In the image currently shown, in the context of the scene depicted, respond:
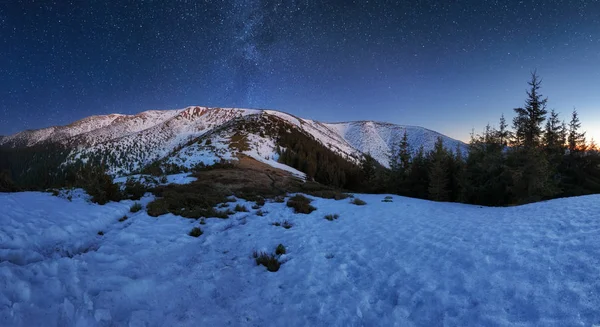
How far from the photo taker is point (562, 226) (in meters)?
Result: 6.23

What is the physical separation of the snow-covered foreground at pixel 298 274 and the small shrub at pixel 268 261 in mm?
146

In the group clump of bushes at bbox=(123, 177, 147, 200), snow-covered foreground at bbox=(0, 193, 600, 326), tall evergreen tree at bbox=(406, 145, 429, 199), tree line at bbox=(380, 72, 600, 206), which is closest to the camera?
snow-covered foreground at bbox=(0, 193, 600, 326)

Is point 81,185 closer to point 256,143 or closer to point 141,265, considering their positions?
point 141,265

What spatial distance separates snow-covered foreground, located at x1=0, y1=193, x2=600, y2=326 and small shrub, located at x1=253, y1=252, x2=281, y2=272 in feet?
0.48

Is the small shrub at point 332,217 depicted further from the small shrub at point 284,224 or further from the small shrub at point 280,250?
the small shrub at point 280,250

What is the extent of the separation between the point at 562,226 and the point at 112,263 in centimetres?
1043

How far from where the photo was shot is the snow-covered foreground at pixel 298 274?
11.8ft

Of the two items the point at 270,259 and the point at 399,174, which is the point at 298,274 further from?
the point at 399,174

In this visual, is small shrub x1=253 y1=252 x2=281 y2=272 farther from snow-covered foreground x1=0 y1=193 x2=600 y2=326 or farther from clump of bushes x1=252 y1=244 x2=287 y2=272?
snow-covered foreground x1=0 y1=193 x2=600 y2=326

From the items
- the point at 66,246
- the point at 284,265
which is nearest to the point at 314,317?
the point at 284,265

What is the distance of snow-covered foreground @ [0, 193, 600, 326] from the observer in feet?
11.8

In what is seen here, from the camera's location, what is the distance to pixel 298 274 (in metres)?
5.35

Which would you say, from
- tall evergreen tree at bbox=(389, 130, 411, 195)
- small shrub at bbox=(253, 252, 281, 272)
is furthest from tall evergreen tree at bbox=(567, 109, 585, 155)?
small shrub at bbox=(253, 252, 281, 272)

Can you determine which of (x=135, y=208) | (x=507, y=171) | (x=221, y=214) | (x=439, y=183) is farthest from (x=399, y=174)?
(x=135, y=208)
